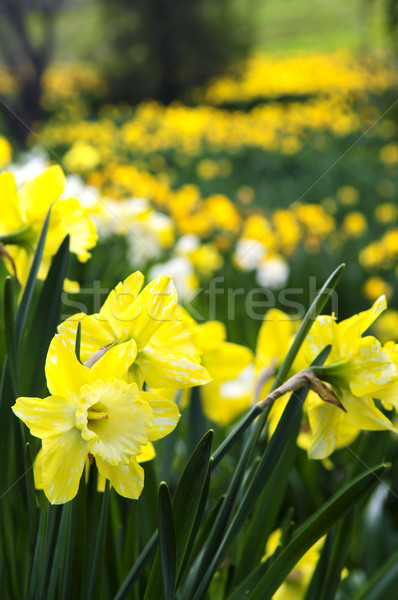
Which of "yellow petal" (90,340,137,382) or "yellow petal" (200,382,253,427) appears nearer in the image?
"yellow petal" (90,340,137,382)

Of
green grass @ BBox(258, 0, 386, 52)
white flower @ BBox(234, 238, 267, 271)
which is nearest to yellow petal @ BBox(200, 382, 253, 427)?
white flower @ BBox(234, 238, 267, 271)

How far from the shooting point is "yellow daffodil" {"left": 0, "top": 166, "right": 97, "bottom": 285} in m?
0.75

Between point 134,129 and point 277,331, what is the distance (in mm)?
6522

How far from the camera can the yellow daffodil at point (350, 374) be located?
1.77 ft

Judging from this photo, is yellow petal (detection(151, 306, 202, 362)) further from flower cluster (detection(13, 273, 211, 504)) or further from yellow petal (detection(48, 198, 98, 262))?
yellow petal (detection(48, 198, 98, 262))

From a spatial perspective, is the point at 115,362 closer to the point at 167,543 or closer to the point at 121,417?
the point at 121,417

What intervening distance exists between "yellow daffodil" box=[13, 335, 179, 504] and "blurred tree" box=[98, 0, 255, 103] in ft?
55.8

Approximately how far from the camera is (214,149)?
655cm

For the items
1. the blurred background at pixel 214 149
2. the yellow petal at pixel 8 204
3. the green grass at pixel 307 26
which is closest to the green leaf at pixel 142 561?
the yellow petal at pixel 8 204

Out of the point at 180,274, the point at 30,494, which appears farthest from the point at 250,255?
the point at 30,494

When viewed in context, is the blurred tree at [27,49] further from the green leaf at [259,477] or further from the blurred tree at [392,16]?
the green leaf at [259,477]

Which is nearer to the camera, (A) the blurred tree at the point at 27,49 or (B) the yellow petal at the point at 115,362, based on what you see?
(B) the yellow petal at the point at 115,362

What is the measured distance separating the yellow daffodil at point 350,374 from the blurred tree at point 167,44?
1693cm

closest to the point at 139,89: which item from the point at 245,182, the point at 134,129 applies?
the point at 134,129
